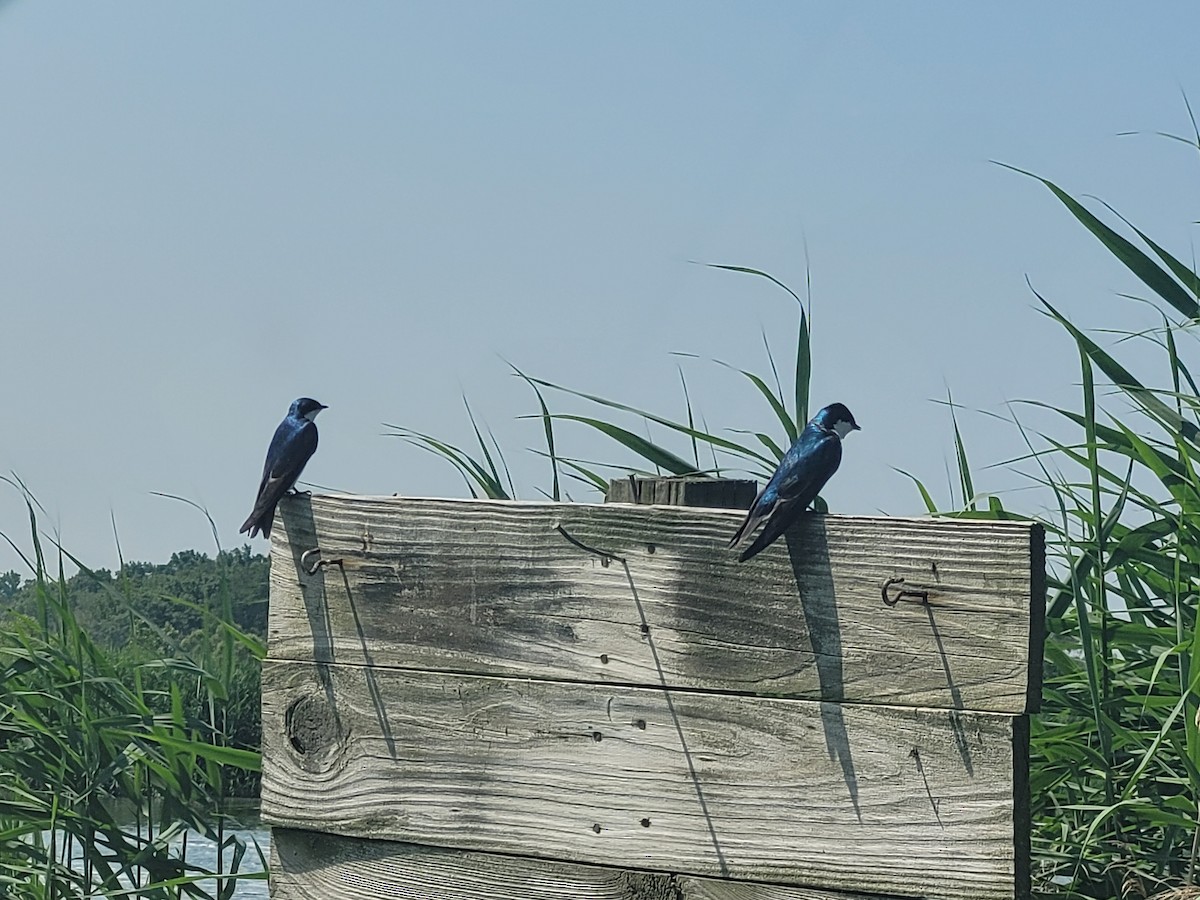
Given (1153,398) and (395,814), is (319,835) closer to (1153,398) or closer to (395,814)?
(395,814)

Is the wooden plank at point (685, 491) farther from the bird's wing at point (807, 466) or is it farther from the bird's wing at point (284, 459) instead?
the bird's wing at point (284, 459)

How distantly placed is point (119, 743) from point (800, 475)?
1707mm

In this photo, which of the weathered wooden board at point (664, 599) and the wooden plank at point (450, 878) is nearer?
the weathered wooden board at point (664, 599)

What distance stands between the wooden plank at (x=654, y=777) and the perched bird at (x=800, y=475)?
285 millimetres

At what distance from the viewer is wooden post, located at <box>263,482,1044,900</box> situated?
6.36 feet

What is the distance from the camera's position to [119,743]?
2.89 metres

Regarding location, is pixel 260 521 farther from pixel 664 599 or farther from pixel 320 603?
pixel 664 599

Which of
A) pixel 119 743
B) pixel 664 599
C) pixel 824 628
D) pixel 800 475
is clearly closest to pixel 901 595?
pixel 824 628

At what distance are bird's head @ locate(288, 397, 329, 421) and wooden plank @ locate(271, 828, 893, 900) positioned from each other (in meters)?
0.73

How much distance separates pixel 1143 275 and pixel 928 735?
938 mm

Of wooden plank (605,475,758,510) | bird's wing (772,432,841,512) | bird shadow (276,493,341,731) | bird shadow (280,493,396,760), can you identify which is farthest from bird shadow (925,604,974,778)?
bird shadow (276,493,341,731)

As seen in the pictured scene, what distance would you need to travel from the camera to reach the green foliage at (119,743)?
269cm

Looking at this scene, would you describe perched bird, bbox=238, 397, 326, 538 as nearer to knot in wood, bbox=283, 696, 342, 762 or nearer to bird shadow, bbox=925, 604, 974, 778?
knot in wood, bbox=283, 696, 342, 762

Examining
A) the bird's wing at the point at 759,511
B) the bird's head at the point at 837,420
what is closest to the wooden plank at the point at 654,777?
the bird's wing at the point at 759,511
